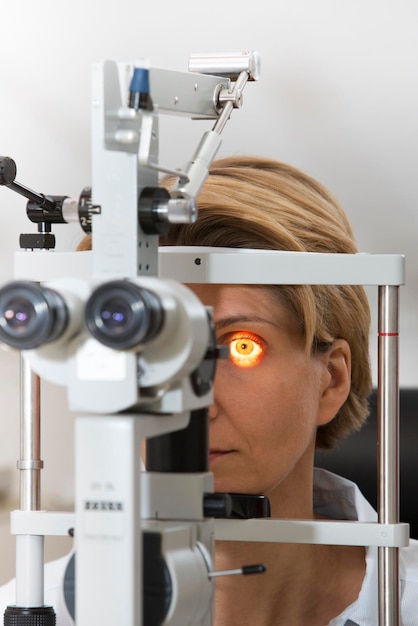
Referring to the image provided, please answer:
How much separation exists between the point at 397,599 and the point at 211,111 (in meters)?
0.54

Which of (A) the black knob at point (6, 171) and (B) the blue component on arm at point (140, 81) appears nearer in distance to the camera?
(B) the blue component on arm at point (140, 81)

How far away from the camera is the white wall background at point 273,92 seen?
1633 millimetres

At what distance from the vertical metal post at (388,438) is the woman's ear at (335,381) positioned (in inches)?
9.2

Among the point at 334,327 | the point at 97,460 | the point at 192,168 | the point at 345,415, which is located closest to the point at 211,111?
the point at 192,168

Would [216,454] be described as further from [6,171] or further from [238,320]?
[6,171]

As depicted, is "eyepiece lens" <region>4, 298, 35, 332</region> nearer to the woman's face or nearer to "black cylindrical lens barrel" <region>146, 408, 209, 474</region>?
"black cylindrical lens barrel" <region>146, 408, 209, 474</region>

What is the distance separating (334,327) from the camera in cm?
131

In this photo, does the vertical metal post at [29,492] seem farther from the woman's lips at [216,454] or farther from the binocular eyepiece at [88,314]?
the binocular eyepiece at [88,314]

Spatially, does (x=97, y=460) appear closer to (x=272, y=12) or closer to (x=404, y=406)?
(x=404, y=406)

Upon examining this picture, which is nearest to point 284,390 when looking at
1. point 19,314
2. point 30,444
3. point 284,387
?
point 284,387

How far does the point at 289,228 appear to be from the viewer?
1.26m

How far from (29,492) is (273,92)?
80 cm

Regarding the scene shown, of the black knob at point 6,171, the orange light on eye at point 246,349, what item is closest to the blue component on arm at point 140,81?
the black knob at point 6,171

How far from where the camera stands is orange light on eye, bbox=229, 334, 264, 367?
1.23 m
